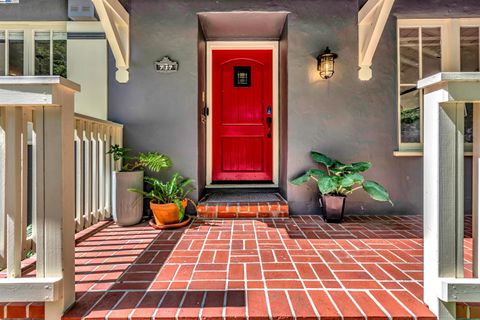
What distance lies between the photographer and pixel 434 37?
125 inches

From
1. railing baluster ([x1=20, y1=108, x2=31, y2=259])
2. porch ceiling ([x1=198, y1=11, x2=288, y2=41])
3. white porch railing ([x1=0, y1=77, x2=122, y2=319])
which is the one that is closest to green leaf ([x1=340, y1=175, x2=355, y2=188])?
porch ceiling ([x1=198, y1=11, x2=288, y2=41])

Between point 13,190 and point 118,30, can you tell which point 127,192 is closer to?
point 13,190

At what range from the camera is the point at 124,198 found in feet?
8.70

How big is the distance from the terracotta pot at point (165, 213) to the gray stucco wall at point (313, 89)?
59 centimetres

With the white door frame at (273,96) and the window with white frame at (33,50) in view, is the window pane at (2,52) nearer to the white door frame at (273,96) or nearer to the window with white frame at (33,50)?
the window with white frame at (33,50)

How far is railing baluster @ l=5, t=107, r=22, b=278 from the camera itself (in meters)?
1.29

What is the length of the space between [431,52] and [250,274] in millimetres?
3185

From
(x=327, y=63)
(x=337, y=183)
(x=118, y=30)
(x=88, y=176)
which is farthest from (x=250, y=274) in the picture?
(x=118, y=30)

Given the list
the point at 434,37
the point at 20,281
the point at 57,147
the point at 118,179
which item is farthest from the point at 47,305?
the point at 434,37

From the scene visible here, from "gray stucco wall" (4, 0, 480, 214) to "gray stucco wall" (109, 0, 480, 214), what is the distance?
0.03 ft

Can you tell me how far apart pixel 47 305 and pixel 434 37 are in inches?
162

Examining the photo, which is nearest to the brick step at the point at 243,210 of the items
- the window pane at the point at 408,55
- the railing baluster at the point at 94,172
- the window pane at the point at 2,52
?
the railing baluster at the point at 94,172

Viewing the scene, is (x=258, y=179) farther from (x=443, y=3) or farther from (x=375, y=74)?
(x=443, y=3)

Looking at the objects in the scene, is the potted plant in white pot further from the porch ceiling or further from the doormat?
the porch ceiling
